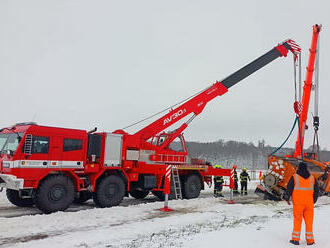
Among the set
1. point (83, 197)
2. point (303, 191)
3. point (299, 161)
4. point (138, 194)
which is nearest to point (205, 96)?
point (299, 161)

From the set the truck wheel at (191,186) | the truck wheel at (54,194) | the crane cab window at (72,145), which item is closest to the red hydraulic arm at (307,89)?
the truck wheel at (191,186)

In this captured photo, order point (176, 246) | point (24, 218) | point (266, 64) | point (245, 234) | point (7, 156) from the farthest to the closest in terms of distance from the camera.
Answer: point (266, 64)
point (7, 156)
point (24, 218)
point (245, 234)
point (176, 246)

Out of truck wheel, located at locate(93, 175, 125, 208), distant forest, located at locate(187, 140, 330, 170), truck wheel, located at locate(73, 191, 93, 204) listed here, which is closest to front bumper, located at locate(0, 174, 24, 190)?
truck wheel, located at locate(93, 175, 125, 208)

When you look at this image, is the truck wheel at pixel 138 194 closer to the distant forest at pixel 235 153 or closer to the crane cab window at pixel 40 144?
the crane cab window at pixel 40 144

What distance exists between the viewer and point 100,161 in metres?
10.5

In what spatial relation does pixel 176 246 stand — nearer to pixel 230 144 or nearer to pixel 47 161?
pixel 47 161

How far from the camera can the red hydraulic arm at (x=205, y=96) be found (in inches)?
511

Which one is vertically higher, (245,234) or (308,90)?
(308,90)

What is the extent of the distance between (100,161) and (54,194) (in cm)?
204

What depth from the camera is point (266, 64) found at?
14625mm

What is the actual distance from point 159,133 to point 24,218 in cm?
706

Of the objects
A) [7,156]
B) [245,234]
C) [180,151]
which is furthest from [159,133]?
[245,234]

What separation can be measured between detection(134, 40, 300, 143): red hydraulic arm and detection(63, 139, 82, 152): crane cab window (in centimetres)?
304

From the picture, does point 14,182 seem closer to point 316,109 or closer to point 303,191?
point 303,191
